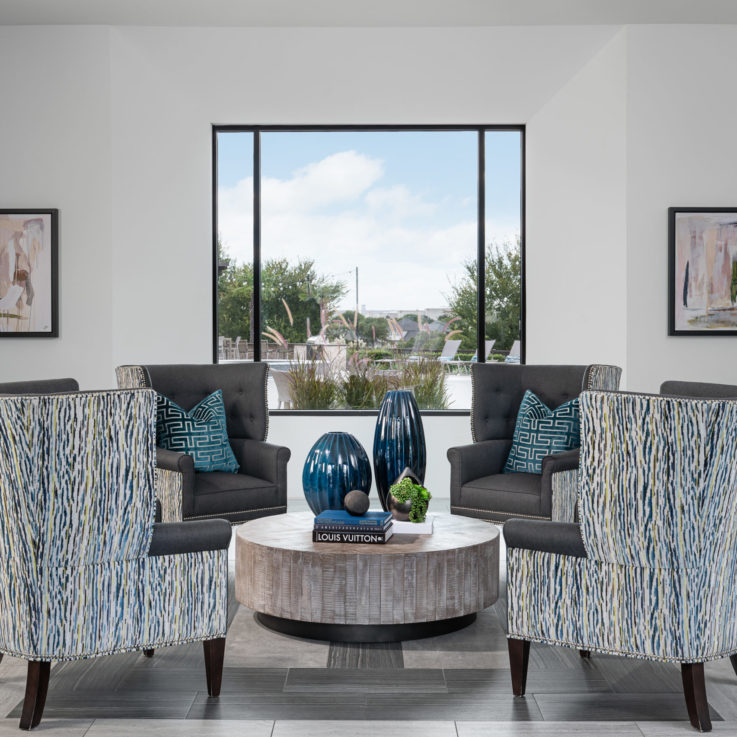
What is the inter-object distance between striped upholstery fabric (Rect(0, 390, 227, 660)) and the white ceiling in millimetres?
3256

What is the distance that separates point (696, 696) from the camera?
2.27 metres

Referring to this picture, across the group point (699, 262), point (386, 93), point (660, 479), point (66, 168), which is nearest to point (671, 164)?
point (699, 262)

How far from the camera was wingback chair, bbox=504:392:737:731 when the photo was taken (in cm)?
217

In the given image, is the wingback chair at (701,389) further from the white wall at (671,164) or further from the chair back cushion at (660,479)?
the white wall at (671,164)

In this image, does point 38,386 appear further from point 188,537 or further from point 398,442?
point 398,442

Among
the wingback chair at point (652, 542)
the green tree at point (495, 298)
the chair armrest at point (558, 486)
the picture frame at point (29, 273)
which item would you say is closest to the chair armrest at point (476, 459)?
the chair armrest at point (558, 486)

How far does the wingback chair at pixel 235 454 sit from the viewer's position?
3742mm

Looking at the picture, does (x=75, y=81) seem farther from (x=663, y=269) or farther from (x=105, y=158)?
(x=663, y=269)

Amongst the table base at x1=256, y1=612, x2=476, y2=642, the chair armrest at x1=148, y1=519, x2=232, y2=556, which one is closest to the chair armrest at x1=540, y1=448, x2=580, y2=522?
the table base at x1=256, y1=612, x2=476, y2=642

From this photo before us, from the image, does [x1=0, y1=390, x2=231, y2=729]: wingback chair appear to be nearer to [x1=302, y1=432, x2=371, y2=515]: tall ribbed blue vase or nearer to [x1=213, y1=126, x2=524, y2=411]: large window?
[x1=302, y1=432, x2=371, y2=515]: tall ribbed blue vase

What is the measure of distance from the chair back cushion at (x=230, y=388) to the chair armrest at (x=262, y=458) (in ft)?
0.33

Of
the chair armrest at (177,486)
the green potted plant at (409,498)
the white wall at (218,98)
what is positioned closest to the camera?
the green potted plant at (409,498)

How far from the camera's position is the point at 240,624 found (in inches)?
126

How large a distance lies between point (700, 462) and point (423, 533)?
48.7 inches
